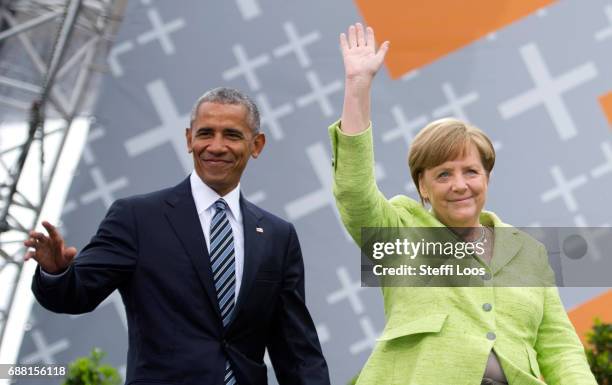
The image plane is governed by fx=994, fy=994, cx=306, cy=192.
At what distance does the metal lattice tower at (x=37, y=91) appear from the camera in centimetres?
496

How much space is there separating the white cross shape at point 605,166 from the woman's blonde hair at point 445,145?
3272mm

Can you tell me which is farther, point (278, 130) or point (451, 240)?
point (278, 130)

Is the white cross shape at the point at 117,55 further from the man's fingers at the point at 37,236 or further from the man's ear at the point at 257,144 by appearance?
the man's fingers at the point at 37,236

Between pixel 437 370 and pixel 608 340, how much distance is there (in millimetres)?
2800

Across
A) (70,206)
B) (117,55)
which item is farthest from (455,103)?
(70,206)

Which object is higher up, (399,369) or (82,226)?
(82,226)

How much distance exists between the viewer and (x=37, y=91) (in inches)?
198

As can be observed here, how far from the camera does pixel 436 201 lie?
2.04 metres

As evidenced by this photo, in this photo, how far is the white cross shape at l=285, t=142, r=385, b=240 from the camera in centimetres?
518

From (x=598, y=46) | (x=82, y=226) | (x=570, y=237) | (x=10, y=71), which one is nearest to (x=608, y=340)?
(x=570, y=237)

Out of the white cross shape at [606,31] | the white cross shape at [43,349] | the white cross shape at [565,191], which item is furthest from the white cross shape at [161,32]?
the white cross shape at [606,31]

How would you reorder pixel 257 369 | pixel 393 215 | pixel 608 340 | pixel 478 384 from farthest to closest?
1. pixel 608 340
2. pixel 257 369
3. pixel 393 215
4. pixel 478 384

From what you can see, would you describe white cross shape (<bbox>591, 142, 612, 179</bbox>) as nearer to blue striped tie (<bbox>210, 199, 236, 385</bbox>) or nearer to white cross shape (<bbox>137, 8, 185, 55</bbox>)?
white cross shape (<bbox>137, 8, 185, 55</bbox>)

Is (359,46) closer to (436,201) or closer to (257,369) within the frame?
(436,201)
